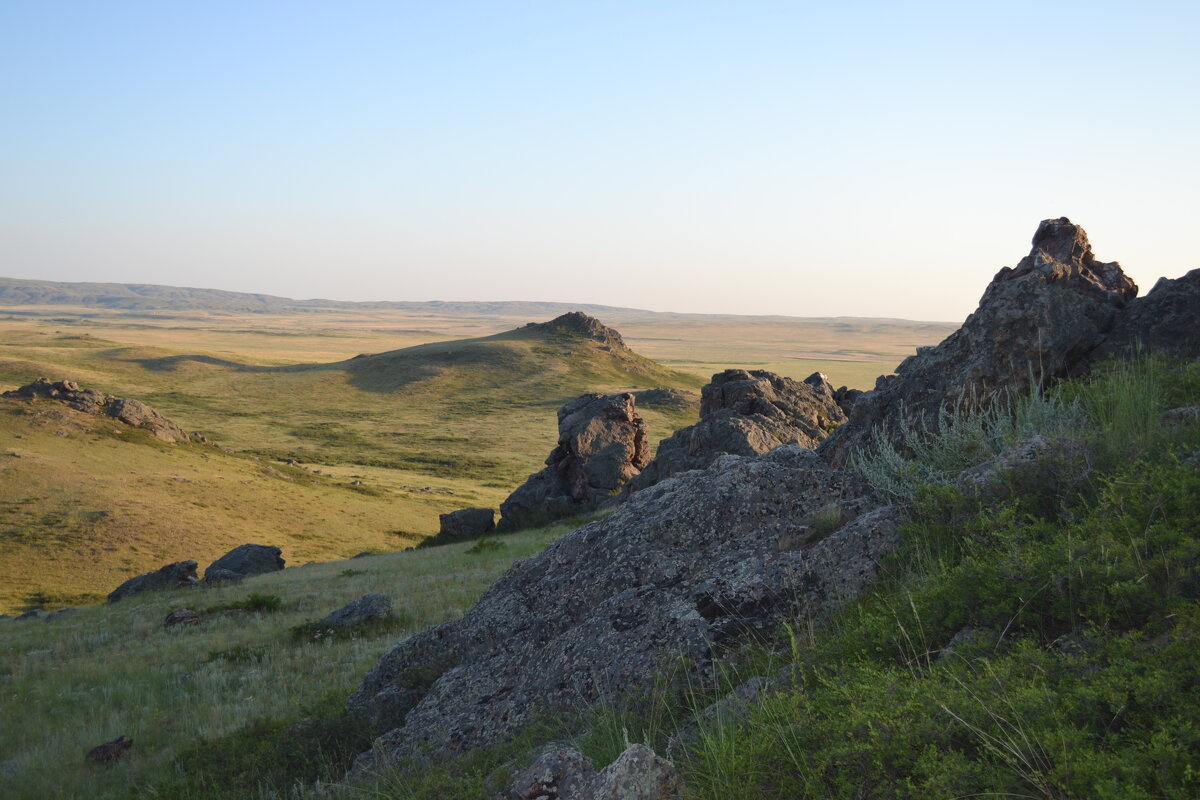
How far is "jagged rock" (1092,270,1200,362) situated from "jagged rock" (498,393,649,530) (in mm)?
28865

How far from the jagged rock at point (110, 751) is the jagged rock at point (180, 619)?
10003mm

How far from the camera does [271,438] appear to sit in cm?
7806

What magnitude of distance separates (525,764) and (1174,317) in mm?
10357

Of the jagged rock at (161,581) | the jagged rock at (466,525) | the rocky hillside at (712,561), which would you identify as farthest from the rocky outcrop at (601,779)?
the jagged rock at (466,525)

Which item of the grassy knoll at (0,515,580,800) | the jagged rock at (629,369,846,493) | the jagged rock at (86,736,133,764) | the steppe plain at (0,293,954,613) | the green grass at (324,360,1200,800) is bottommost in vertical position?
the steppe plain at (0,293,954,613)

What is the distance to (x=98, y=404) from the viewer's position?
2068 inches

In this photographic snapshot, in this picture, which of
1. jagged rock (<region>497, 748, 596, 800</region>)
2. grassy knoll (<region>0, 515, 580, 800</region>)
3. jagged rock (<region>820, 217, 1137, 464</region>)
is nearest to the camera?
jagged rock (<region>497, 748, 596, 800</region>)

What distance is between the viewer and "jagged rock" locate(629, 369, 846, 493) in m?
29.6

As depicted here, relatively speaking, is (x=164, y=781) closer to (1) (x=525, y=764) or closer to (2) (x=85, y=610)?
(1) (x=525, y=764)

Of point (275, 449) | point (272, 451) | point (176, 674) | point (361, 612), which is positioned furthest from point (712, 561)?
point (275, 449)

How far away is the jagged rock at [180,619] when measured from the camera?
1959 cm

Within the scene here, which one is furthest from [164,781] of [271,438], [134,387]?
[134,387]

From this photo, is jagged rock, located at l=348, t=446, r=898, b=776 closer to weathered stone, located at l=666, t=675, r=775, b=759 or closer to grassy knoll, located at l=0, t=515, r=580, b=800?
weathered stone, located at l=666, t=675, r=775, b=759

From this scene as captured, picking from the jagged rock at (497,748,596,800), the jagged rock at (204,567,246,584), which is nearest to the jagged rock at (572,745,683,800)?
the jagged rock at (497,748,596,800)
